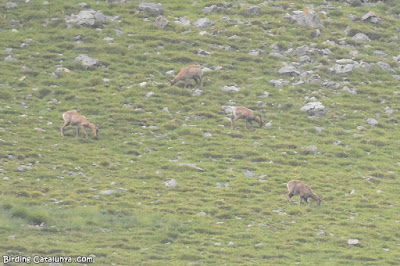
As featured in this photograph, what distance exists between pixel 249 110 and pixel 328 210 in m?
8.23

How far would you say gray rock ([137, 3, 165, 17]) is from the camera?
4234 cm

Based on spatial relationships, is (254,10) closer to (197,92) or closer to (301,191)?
(197,92)

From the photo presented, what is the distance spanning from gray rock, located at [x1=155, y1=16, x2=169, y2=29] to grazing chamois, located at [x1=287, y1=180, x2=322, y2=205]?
1921 cm

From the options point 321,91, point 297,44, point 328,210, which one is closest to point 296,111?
point 321,91

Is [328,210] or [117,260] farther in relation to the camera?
[328,210]

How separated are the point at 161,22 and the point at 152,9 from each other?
1.94m

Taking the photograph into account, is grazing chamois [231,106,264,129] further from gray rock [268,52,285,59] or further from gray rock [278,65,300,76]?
gray rock [268,52,285,59]

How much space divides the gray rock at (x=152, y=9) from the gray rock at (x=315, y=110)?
13325mm

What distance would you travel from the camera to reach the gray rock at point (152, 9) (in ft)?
139

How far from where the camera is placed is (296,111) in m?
32.8

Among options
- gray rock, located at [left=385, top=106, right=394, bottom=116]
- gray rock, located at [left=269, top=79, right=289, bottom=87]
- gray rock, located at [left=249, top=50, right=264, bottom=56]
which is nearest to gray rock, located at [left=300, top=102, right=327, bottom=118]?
gray rock, located at [left=269, top=79, right=289, bottom=87]

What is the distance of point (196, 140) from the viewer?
2941 centimetres

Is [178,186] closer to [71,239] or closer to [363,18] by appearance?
[71,239]

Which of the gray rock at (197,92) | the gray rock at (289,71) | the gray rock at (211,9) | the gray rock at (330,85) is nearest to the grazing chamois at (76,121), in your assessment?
the gray rock at (197,92)
